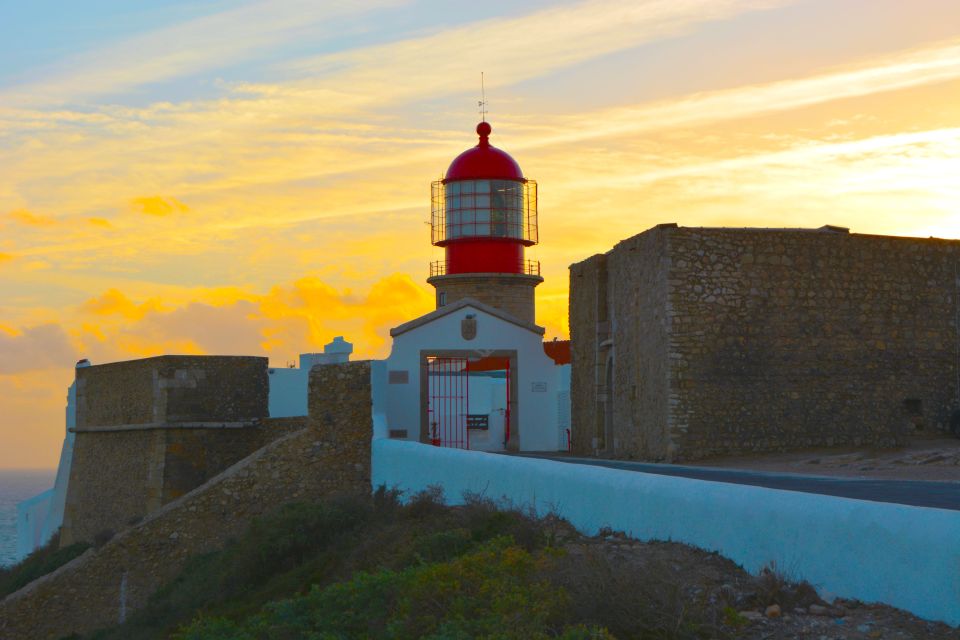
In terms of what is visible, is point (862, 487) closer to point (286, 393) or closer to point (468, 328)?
point (468, 328)

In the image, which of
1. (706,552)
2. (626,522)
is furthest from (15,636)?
(706,552)

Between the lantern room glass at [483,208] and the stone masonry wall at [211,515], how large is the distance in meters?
15.2

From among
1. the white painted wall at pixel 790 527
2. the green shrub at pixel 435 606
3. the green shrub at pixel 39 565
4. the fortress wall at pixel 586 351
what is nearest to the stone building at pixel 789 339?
the fortress wall at pixel 586 351

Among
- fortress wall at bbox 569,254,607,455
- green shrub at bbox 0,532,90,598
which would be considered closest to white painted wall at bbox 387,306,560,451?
fortress wall at bbox 569,254,607,455

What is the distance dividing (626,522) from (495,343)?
17.2 metres

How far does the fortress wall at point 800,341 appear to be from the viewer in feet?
68.5

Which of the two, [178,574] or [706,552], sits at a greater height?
[706,552]

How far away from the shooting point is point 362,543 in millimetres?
15391

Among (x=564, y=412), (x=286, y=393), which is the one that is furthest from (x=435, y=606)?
(x=286, y=393)

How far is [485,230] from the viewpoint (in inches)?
1416

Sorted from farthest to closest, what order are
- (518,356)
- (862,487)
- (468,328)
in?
(518,356)
(468,328)
(862,487)

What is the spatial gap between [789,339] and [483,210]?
16070 mm

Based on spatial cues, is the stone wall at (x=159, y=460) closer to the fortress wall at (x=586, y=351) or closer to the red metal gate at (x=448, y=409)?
the red metal gate at (x=448, y=409)

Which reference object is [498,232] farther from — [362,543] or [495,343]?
[362,543]
